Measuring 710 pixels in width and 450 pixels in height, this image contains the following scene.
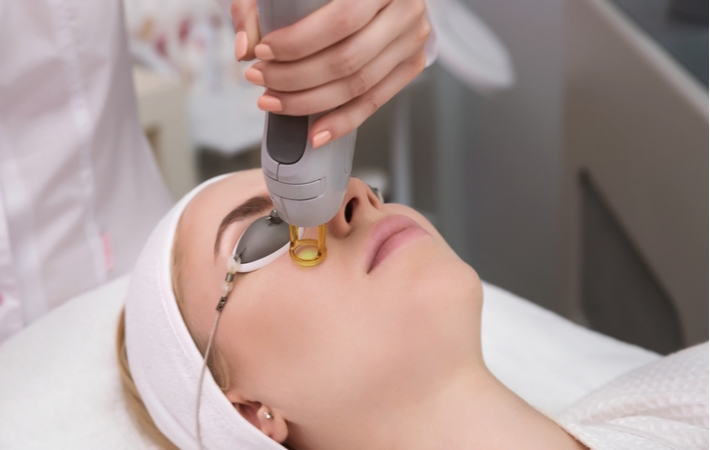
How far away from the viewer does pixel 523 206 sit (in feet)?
7.92

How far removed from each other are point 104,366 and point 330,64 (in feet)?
2.67

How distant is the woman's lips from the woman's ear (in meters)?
0.25

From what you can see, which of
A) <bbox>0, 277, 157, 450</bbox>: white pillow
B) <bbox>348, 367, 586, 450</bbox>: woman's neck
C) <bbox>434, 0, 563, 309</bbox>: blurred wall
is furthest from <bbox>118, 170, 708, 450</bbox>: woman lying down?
<bbox>434, 0, 563, 309</bbox>: blurred wall

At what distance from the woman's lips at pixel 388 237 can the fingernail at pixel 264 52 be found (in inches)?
13.6

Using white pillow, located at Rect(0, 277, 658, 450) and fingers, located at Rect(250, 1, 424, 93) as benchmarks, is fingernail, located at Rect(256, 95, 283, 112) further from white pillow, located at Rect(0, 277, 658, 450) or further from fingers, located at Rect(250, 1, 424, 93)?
white pillow, located at Rect(0, 277, 658, 450)

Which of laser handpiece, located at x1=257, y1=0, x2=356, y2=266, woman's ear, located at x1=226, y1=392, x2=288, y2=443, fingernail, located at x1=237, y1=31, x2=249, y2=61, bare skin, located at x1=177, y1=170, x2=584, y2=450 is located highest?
fingernail, located at x1=237, y1=31, x2=249, y2=61

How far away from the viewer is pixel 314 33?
0.65 metres

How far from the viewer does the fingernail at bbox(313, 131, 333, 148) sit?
0.70 meters

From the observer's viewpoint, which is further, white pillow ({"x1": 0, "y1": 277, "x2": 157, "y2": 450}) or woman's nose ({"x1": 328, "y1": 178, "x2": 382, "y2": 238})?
white pillow ({"x1": 0, "y1": 277, "x2": 157, "y2": 450})

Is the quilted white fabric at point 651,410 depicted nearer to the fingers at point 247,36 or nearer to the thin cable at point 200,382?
the thin cable at point 200,382

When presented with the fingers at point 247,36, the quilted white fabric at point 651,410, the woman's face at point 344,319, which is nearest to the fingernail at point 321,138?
the fingers at point 247,36

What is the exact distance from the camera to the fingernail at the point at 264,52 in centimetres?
66

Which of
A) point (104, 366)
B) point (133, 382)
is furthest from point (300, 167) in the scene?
point (104, 366)

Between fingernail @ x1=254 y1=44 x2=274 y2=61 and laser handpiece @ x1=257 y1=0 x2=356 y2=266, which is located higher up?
fingernail @ x1=254 y1=44 x2=274 y2=61
